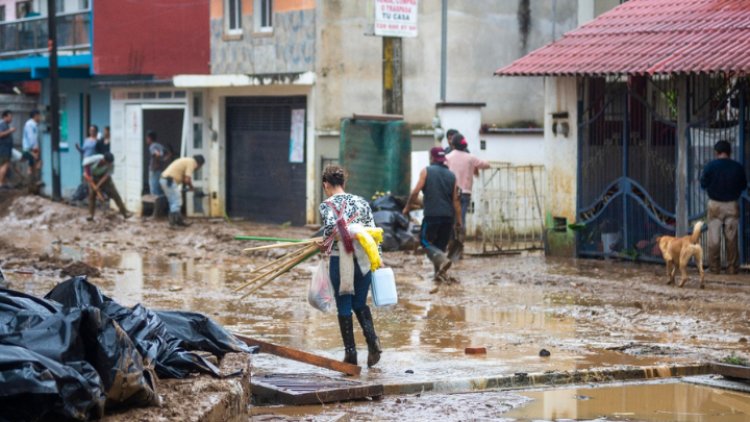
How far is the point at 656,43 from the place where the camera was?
55.7ft

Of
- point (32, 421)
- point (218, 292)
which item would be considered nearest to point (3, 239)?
point (218, 292)

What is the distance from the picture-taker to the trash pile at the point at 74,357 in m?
5.47

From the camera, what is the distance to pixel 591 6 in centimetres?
2405

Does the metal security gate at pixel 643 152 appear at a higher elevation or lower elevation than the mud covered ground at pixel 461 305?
higher

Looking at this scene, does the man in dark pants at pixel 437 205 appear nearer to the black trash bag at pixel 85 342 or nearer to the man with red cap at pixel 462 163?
the man with red cap at pixel 462 163

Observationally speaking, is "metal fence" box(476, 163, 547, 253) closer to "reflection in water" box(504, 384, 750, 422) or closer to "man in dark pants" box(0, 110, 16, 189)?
"reflection in water" box(504, 384, 750, 422)

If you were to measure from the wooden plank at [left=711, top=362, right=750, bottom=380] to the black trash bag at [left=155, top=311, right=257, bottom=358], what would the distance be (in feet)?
11.8

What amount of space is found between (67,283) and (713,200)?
10.6 metres

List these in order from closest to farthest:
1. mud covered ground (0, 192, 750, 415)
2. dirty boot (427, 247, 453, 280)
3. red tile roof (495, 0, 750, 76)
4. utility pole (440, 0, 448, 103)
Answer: mud covered ground (0, 192, 750, 415) < dirty boot (427, 247, 453, 280) < red tile roof (495, 0, 750, 76) < utility pole (440, 0, 448, 103)

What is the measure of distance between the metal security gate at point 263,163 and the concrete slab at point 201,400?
17.9m

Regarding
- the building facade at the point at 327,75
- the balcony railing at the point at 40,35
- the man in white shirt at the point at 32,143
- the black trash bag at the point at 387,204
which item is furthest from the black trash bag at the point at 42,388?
the man in white shirt at the point at 32,143

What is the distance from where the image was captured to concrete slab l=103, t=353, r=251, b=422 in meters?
6.31

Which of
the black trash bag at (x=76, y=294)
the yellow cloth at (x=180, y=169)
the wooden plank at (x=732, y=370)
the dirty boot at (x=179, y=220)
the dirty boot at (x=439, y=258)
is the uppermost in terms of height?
the yellow cloth at (x=180, y=169)

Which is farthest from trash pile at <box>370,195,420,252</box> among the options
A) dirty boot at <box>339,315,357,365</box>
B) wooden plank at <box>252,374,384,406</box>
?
wooden plank at <box>252,374,384,406</box>
